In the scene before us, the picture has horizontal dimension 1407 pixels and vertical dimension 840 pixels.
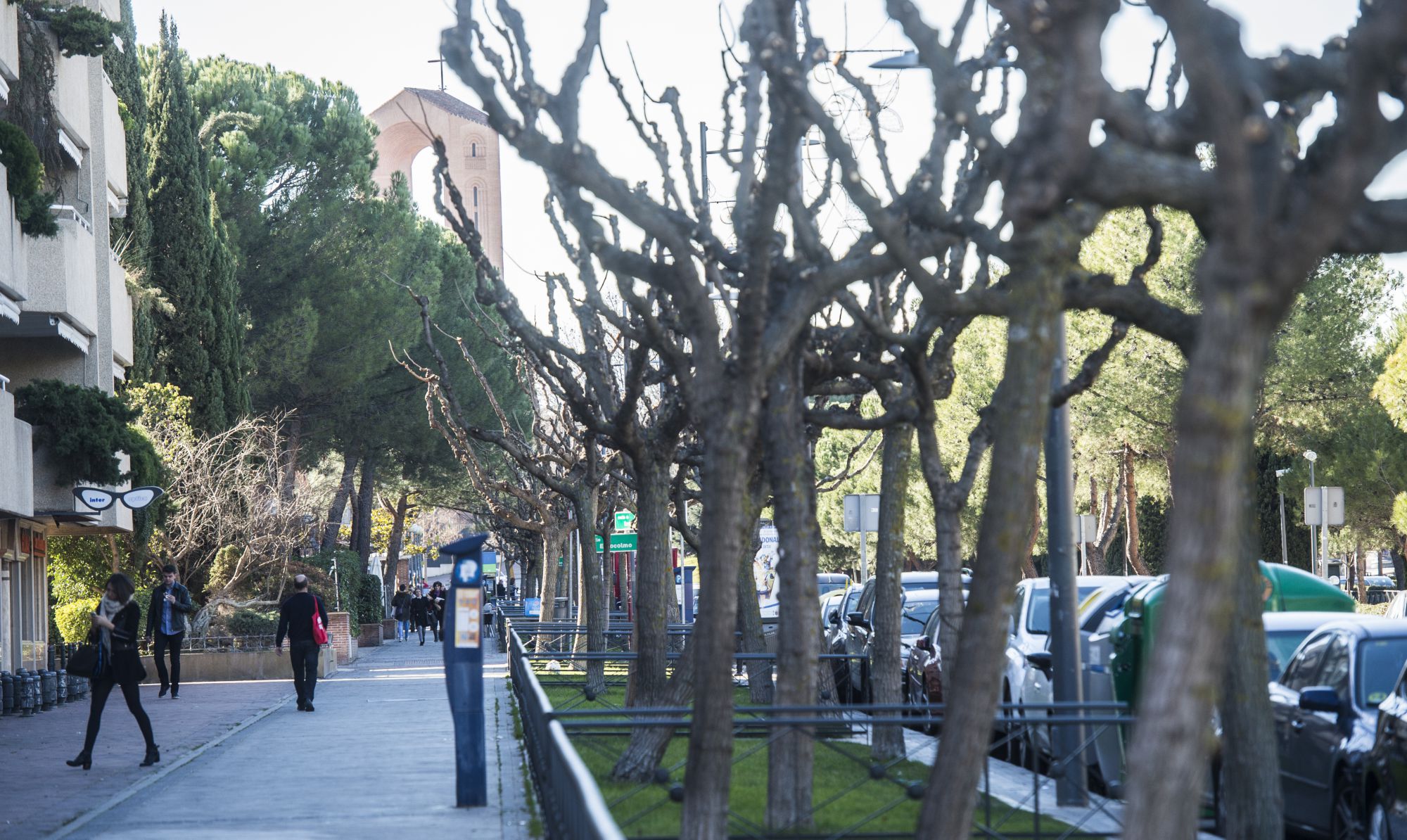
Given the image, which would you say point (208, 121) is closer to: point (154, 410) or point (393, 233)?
point (393, 233)

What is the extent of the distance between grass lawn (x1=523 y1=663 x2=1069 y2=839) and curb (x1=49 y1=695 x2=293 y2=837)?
321cm

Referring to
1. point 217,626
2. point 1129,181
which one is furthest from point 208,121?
point 1129,181

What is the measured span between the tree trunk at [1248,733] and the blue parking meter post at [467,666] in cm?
542

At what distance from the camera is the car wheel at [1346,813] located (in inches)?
360

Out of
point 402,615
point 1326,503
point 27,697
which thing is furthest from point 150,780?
point 402,615

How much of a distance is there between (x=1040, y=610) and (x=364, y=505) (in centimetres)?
A: 3841

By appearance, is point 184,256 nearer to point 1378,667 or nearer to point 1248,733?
point 1378,667

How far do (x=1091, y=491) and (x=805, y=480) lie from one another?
4381 cm

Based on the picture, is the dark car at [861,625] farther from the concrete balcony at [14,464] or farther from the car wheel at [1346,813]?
the concrete balcony at [14,464]

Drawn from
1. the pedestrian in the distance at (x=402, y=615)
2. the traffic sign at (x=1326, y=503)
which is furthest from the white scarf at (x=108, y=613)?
the pedestrian in the distance at (x=402, y=615)

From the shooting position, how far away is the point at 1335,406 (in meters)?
42.8

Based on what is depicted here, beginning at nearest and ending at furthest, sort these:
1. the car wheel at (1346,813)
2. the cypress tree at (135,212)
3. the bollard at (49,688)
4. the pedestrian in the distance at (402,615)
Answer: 1. the car wheel at (1346,813)
2. the bollard at (49,688)
3. the cypress tree at (135,212)
4. the pedestrian in the distance at (402,615)

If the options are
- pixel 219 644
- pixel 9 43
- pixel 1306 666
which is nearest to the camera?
pixel 1306 666

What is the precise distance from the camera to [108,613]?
1478cm
